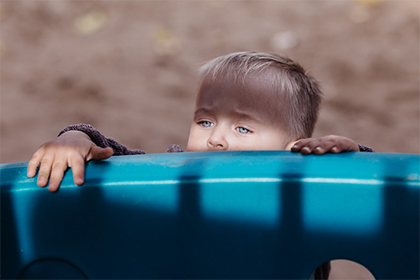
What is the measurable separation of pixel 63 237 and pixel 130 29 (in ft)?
10.9

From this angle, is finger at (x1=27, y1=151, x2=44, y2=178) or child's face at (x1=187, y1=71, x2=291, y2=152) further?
child's face at (x1=187, y1=71, x2=291, y2=152)

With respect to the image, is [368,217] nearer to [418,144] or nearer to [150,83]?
[418,144]

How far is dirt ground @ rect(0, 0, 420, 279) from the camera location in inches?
123

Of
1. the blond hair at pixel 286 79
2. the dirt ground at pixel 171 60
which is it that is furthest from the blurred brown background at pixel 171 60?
the blond hair at pixel 286 79

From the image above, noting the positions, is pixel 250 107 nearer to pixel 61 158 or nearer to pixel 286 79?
pixel 286 79

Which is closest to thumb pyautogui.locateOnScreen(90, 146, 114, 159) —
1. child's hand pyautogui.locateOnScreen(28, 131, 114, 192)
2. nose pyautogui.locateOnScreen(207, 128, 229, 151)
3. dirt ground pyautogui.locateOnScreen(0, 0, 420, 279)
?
child's hand pyautogui.locateOnScreen(28, 131, 114, 192)

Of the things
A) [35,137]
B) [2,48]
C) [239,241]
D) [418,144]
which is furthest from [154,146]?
[239,241]

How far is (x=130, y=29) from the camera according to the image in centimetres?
418

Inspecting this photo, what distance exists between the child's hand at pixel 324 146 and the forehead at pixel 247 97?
383 millimetres

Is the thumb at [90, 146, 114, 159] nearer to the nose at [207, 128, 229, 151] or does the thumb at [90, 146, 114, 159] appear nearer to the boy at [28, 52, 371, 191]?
the boy at [28, 52, 371, 191]

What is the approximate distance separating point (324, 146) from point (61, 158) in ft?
1.55

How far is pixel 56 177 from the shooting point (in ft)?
3.33

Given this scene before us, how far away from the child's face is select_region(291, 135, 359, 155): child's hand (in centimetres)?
35

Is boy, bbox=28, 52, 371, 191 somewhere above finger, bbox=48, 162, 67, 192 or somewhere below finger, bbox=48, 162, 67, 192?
above
